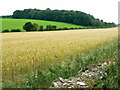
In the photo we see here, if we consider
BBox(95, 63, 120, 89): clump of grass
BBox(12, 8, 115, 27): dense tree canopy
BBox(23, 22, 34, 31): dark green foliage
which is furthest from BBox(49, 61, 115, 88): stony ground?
BBox(12, 8, 115, 27): dense tree canopy

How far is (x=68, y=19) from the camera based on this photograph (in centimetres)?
10869

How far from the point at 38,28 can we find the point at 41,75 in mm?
75135

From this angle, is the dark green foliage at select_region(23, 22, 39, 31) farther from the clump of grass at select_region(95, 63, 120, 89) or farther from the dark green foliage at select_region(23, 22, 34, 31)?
the clump of grass at select_region(95, 63, 120, 89)

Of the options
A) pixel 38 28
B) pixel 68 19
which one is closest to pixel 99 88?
pixel 38 28

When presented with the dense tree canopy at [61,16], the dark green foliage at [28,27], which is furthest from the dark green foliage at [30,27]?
the dense tree canopy at [61,16]

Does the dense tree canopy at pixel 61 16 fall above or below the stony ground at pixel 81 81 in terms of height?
above

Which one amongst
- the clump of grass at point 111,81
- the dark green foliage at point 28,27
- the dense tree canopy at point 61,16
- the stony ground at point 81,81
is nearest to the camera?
the clump of grass at point 111,81

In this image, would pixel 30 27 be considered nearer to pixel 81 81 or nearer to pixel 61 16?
pixel 61 16

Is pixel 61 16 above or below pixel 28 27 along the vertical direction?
above

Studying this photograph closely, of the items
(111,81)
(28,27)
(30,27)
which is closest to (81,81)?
(111,81)

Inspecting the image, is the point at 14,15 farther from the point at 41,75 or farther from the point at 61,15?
the point at 41,75

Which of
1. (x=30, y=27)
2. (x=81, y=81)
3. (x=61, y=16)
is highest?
(x=61, y=16)

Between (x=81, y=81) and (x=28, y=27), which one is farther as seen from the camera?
(x=28, y=27)

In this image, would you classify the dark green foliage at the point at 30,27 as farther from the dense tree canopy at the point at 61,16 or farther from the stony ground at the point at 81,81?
the stony ground at the point at 81,81
